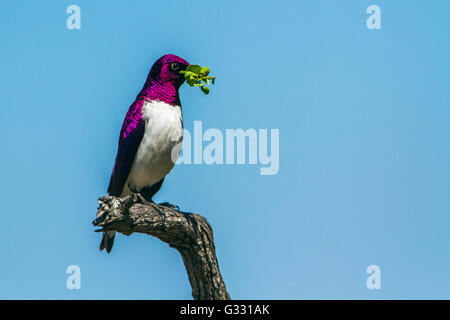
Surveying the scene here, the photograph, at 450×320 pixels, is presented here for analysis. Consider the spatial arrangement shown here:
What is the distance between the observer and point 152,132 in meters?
7.34

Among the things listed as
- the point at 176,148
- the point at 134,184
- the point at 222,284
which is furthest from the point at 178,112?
the point at 222,284

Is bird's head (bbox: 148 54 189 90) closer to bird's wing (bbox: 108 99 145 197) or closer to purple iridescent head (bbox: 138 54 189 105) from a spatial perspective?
purple iridescent head (bbox: 138 54 189 105)

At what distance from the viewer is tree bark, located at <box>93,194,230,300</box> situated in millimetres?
6719

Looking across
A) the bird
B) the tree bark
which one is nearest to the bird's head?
the bird

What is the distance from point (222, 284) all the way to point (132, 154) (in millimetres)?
1892

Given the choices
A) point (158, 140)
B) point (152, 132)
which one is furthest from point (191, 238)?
point (152, 132)

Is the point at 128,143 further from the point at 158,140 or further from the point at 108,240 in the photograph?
the point at 108,240

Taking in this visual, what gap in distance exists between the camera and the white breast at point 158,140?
7.33m

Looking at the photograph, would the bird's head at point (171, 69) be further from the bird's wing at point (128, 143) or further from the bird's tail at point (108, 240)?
the bird's tail at point (108, 240)

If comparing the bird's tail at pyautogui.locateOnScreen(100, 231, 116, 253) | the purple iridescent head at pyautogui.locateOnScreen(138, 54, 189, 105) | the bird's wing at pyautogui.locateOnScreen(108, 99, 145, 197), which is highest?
the purple iridescent head at pyautogui.locateOnScreen(138, 54, 189, 105)

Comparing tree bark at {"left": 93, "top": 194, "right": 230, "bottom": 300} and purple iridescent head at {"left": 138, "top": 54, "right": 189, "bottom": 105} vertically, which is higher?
purple iridescent head at {"left": 138, "top": 54, "right": 189, "bottom": 105}

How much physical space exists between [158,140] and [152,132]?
0.12m

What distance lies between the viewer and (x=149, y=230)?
22.1ft

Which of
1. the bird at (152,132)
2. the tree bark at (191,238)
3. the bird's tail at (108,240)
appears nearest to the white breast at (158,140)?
the bird at (152,132)
